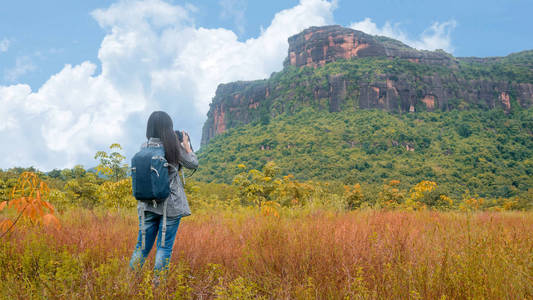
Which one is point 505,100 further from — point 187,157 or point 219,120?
point 187,157

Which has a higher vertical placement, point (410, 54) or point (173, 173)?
point (410, 54)

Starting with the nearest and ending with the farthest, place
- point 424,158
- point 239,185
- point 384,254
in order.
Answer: point 384,254, point 239,185, point 424,158

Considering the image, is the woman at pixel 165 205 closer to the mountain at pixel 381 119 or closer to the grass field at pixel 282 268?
the grass field at pixel 282 268

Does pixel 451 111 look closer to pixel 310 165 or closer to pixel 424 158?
pixel 424 158

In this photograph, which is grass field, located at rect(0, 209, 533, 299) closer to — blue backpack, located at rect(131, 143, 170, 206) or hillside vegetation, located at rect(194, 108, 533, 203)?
blue backpack, located at rect(131, 143, 170, 206)

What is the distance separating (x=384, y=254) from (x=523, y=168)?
6824cm

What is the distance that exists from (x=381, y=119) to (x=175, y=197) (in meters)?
75.9

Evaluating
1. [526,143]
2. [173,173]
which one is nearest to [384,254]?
[173,173]

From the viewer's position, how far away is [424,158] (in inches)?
2242

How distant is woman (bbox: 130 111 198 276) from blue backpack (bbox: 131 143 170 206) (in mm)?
105

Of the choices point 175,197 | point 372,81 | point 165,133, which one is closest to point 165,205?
point 175,197

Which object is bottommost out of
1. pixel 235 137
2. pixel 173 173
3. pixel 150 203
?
pixel 150 203

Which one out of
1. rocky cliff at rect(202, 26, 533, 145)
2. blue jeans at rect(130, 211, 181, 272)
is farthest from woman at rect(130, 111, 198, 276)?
rocky cliff at rect(202, 26, 533, 145)

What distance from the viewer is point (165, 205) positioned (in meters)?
2.45
